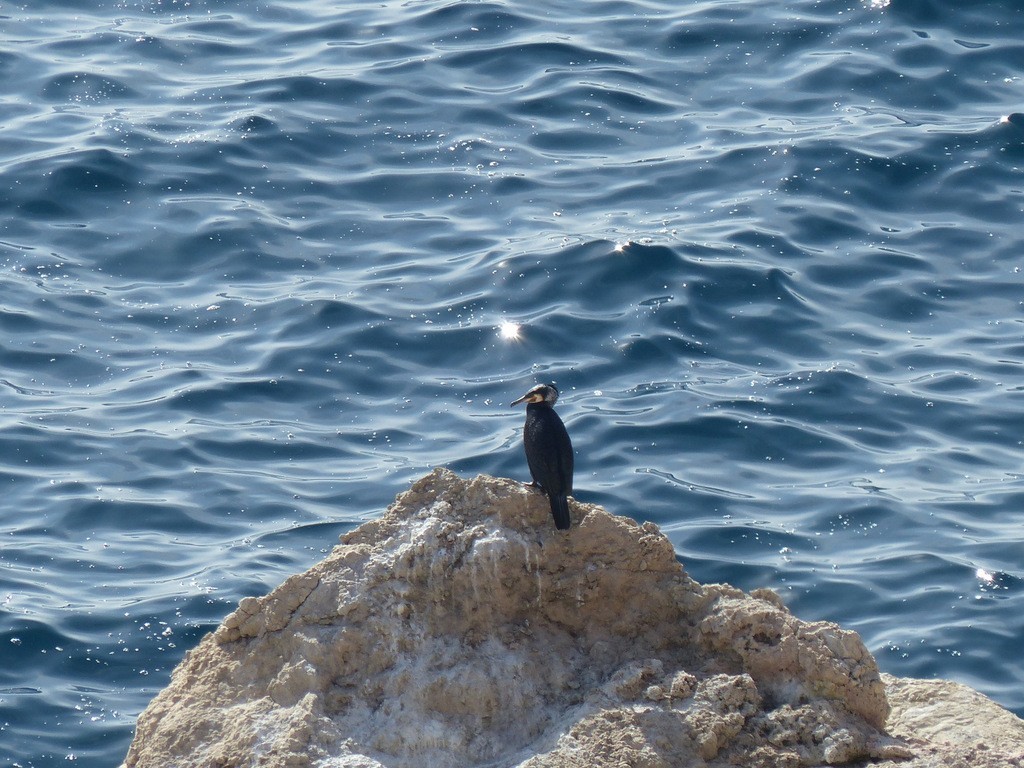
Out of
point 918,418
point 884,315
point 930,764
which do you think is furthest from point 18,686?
point 884,315

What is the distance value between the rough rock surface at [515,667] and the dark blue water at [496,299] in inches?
127

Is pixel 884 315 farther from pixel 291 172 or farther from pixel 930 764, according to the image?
pixel 930 764

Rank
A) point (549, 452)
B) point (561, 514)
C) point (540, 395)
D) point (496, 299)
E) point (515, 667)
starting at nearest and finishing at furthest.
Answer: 1. point (515, 667)
2. point (561, 514)
3. point (549, 452)
4. point (540, 395)
5. point (496, 299)

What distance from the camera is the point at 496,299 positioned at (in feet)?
41.7

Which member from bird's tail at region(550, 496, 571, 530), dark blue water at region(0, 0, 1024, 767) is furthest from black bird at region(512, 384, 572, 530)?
dark blue water at region(0, 0, 1024, 767)

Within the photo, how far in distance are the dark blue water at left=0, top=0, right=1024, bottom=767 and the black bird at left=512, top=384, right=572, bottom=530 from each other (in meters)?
2.73

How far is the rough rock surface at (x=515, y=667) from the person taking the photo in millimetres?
5074

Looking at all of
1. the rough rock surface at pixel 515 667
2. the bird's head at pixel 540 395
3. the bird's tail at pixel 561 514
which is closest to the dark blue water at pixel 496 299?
the bird's head at pixel 540 395

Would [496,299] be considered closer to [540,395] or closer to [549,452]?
[540,395]

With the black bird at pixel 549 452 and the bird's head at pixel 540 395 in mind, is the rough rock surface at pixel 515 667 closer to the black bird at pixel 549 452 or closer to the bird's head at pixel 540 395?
the black bird at pixel 549 452

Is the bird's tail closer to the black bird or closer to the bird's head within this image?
the black bird

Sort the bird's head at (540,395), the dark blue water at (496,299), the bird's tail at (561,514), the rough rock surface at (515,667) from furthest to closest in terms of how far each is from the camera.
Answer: the dark blue water at (496,299)
the bird's head at (540,395)
the bird's tail at (561,514)
the rough rock surface at (515,667)

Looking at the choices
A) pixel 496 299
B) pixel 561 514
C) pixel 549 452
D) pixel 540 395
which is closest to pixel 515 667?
pixel 561 514

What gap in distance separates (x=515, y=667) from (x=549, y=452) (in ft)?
4.38
